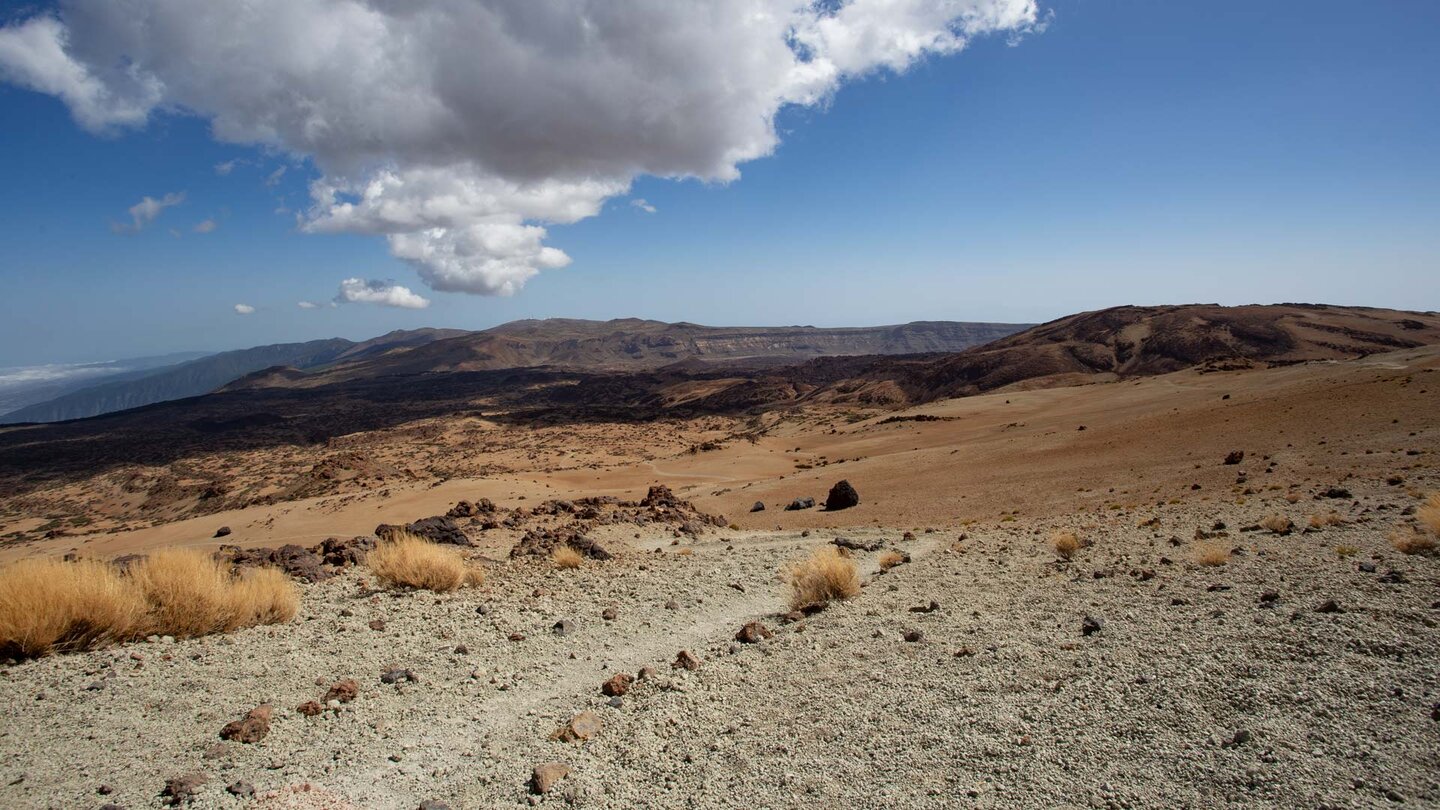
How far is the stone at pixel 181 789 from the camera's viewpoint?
4113 millimetres

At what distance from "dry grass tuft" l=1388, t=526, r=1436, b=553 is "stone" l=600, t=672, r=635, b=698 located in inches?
→ 337

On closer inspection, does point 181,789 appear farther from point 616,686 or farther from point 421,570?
point 421,570

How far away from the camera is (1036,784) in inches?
154

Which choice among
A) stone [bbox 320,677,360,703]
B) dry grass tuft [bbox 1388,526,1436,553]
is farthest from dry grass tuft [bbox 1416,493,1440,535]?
stone [bbox 320,677,360,703]

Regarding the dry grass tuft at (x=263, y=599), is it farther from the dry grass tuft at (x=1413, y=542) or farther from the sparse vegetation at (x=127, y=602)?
the dry grass tuft at (x=1413, y=542)

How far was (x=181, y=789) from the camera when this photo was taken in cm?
416

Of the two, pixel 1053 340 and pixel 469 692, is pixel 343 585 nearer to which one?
pixel 469 692

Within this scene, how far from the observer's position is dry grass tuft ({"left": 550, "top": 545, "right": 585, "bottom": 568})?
10.8 meters

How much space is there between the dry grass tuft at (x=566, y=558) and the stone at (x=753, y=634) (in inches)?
168

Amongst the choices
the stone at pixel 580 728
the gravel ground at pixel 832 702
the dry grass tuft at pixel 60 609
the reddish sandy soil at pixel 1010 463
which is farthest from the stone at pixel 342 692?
the reddish sandy soil at pixel 1010 463

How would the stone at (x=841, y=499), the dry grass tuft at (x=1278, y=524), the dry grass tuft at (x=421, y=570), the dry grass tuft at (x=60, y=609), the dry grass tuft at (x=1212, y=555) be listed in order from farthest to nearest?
1. the stone at (x=841, y=499)
2. the dry grass tuft at (x=1278, y=524)
3. the dry grass tuft at (x=421, y=570)
4. the dry grass tuft at (x=1212, y=555)
5. the dry grass tuft at (x=60, y=609)

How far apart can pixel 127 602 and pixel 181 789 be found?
358cm

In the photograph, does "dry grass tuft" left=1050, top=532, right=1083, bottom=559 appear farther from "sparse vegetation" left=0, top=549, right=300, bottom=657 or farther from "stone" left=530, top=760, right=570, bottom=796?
"sparse vegetation" left=0, top=549, right=300, bottom=657

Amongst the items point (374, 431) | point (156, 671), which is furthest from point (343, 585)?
point (374, 431)
